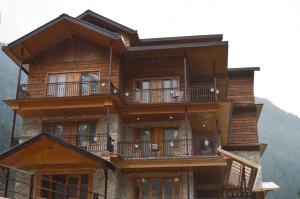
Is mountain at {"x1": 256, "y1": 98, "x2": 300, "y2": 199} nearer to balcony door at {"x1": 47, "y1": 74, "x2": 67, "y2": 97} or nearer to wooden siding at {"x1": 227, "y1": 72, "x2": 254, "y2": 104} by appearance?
wooden siding at {"x1": 227, "y1": 72, "x2": 254, "y2": 104}

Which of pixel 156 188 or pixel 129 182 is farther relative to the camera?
pixel 129 182

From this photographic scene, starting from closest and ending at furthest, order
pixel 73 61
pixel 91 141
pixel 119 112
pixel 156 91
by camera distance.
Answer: pixel 91 141 → pixel 119 112 → pixel 156 91 → pixel 73 61

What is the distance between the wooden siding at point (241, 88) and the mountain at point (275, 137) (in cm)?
3349

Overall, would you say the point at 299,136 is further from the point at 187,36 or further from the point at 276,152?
the point at 187,36

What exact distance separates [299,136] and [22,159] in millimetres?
107217

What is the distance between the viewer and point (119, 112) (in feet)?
75.2

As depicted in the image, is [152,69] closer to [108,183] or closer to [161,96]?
[161,96]

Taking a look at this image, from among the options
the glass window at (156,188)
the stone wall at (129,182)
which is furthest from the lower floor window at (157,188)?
the stone wall at (129,182)

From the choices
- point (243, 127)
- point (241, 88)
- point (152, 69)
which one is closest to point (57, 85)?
point (152, 69)

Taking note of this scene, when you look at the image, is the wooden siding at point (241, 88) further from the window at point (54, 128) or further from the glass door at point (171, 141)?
the window at point (54, 128)

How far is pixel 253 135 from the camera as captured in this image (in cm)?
2964

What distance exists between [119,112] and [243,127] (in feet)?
35.4

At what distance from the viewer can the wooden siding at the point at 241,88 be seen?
1200 inches

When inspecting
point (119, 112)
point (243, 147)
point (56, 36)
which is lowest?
point (243, 147)
